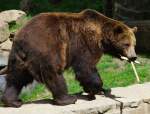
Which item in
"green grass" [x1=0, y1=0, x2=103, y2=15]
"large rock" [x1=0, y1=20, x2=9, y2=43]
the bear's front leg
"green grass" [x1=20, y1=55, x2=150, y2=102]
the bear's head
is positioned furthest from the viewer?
"green grass" [x1=0, y1=0, x2=103, y2=15]

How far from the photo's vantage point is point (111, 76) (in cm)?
918

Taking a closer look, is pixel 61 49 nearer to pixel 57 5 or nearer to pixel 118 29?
pixel 118 29

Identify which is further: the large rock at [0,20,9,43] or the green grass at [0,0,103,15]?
the green grass at [0,0,103,15]

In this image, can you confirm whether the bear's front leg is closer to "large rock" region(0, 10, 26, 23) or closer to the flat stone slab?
the flat stone slab

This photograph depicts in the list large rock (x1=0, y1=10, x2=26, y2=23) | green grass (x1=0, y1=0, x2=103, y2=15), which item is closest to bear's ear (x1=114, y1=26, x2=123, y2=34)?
large rock (x1=0, y1=10, x2=26, y2=23)

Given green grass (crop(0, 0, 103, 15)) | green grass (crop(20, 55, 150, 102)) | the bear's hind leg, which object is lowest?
green grass (crop(20, 55, 150, 102))

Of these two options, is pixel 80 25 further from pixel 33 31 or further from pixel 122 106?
pixel 122 106

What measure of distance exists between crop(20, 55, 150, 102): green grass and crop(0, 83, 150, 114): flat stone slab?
1876mm

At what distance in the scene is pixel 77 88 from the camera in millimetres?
8453

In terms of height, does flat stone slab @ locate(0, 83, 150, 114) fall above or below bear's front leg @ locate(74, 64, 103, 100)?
below

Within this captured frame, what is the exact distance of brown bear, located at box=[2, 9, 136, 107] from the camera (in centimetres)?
575

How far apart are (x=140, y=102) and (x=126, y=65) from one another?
3.56 m

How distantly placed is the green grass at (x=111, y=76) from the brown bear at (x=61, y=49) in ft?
6.48

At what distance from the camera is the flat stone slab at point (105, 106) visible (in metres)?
5.69
